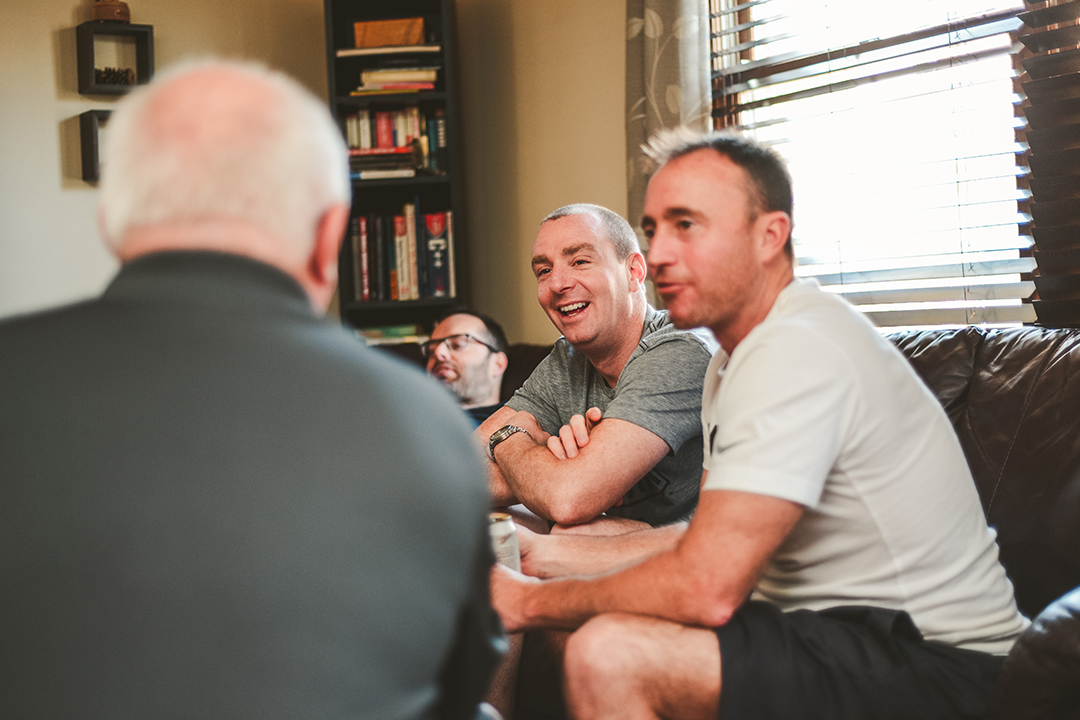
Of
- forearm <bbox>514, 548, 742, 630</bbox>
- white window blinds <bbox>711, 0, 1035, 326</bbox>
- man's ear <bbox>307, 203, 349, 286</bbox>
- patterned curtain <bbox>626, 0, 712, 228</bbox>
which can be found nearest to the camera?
man's ear <bbox>307, 203, 349, 286</bbox>

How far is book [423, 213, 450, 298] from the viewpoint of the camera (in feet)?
11.1

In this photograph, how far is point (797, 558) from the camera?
1.21 metres

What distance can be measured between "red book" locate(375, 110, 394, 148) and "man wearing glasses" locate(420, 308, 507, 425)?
83 centimetres

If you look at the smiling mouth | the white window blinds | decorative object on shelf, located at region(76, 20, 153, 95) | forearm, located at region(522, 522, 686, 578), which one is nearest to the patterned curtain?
the white window blinds

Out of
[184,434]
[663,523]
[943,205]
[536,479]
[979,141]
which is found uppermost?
[979,141]

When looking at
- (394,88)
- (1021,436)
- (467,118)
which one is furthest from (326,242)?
(467,118)

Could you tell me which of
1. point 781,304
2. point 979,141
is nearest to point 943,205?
point 979,141

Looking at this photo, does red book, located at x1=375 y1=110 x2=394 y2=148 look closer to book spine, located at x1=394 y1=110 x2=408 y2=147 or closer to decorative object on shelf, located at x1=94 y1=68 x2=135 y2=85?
book spine, located at x1=394 y1=110 x2=408 y2=147

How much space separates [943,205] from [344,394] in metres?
→ 2.09

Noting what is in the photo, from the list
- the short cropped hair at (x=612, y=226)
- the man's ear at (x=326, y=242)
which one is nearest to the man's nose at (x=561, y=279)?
the short cropped hair at (x=612, y=226)

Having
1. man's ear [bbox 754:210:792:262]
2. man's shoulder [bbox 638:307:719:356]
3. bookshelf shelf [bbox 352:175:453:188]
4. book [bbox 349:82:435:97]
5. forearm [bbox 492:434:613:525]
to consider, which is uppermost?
book [bbox 349:82:435:97]

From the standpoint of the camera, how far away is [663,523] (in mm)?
1882

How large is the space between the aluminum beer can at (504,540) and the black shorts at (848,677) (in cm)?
34

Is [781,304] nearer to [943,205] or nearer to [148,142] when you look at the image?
[148,142]
